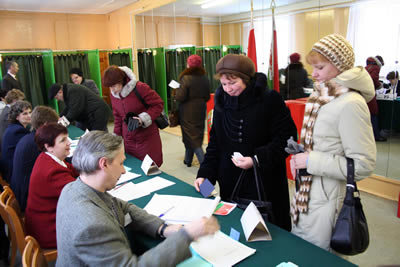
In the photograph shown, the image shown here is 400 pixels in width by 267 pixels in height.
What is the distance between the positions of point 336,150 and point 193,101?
3179 mm

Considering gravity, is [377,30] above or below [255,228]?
above

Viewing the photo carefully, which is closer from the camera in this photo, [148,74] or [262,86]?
[262,86]

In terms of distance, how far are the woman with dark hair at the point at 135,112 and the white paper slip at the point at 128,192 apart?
885 millimetres

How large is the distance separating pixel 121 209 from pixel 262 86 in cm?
101

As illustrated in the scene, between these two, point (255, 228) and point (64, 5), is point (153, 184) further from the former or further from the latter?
point (64, 5)

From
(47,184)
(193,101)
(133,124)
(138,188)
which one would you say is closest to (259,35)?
(193,101)

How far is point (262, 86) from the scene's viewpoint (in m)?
1.83

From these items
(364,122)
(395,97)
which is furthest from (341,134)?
(395,97)

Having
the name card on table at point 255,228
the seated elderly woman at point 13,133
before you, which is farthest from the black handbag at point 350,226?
the seated elderly woman at point 13,133

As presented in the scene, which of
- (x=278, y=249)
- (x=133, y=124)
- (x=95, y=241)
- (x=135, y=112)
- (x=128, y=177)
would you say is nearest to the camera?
(x=95, y=241)

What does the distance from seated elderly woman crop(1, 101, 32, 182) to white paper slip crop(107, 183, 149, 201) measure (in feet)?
4.30

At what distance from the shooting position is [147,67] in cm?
750

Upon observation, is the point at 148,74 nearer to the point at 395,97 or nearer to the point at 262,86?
the point at 395,97

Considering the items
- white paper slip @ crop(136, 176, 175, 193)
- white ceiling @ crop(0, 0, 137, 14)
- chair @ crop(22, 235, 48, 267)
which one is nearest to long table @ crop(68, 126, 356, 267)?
chair @ crop(22, 235, 48, 267)
